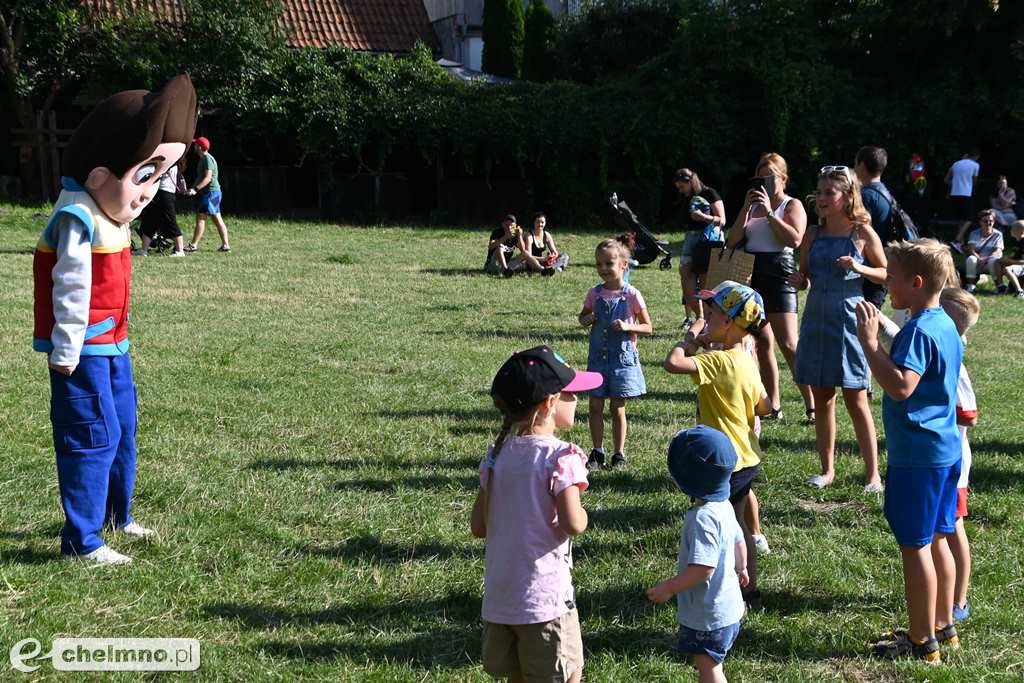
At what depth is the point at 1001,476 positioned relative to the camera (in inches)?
256

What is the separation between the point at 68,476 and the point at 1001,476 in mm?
5296

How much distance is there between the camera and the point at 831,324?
6113 millimetres

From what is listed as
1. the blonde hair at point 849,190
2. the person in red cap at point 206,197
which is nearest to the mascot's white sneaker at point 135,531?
the blonde hair at point 849,190

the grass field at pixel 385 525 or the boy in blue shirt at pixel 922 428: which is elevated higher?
the boy in blue shirt at pixel 922 428

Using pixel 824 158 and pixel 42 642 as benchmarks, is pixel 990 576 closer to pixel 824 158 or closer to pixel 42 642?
pixel 42 642

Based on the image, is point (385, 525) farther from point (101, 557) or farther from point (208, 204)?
point (208, 204)

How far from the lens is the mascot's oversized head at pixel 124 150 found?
4973mm

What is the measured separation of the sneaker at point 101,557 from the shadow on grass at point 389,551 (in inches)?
32.7

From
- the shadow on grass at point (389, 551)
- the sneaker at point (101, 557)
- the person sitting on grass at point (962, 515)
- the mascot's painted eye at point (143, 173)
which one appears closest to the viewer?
the person sitting on grass at point (962, 515)

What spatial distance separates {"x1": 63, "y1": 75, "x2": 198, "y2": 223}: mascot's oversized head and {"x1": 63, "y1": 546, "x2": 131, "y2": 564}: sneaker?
5.12 ft

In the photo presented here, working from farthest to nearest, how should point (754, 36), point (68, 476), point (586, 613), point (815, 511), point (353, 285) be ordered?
point (754, 36)
point (353, 285)
point (815, 511)
point (68, 476)
point (586, 613)

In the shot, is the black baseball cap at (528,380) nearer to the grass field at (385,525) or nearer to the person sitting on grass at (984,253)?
the grass field at (385,525)

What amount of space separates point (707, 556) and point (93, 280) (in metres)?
3.12

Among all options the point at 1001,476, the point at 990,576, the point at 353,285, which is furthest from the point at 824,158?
the point at 990,576
